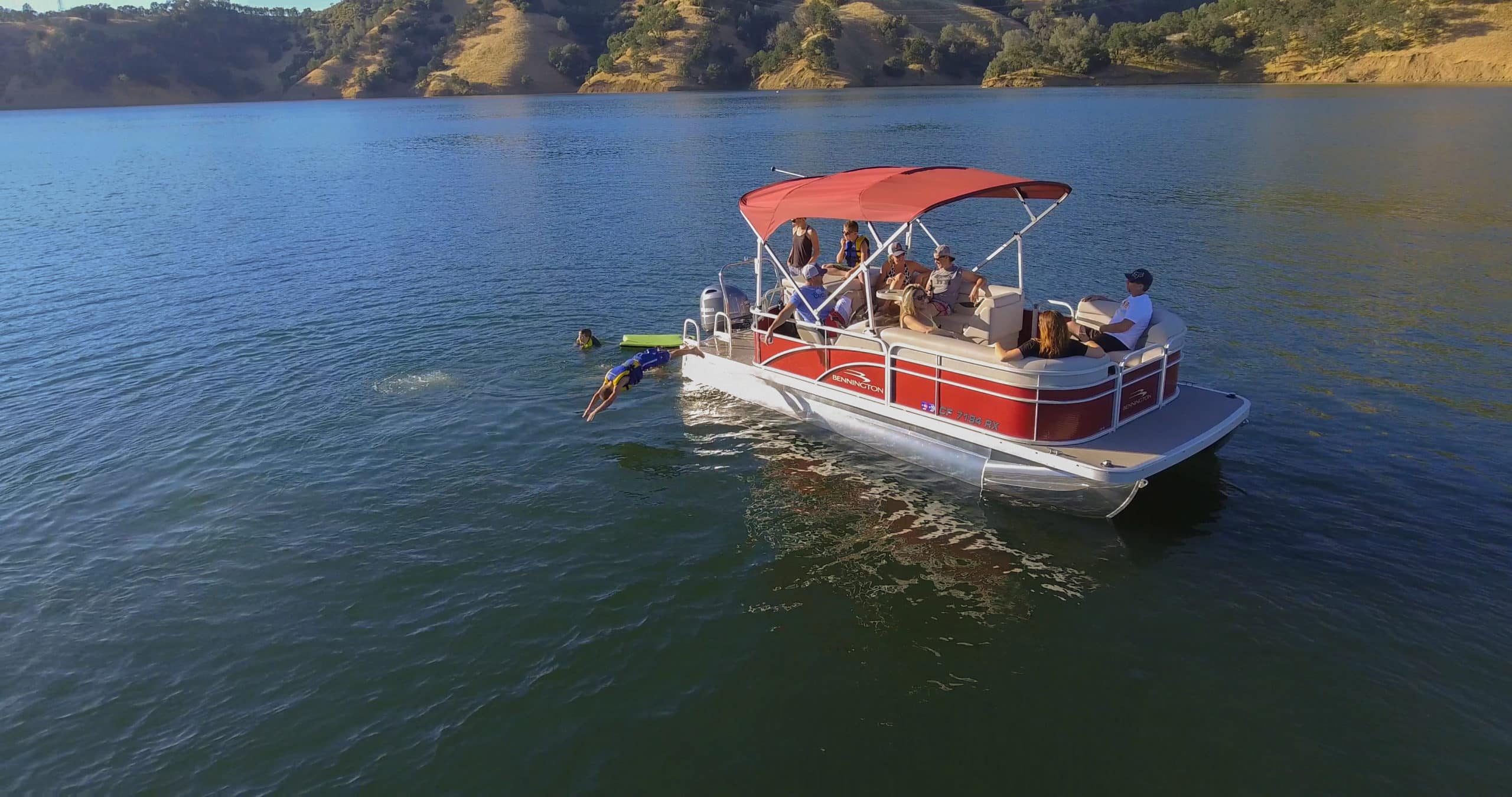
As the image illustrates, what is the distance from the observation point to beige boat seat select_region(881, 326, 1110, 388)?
1221 centimetres

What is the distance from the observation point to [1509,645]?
9.88m

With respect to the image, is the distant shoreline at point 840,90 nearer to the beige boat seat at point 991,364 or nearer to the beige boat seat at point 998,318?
the beige boat seat at point 998,318

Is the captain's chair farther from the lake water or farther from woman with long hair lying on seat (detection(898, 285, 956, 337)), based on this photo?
the lake water

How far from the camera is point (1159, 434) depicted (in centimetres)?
1278

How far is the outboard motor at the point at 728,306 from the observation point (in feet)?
63.2

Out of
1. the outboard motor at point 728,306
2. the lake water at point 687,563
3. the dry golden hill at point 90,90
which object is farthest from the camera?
the dry golden hill at point 90,90

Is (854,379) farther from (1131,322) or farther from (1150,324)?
(1150,324)

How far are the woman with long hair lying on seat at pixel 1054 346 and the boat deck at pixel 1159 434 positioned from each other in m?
A: 1.21

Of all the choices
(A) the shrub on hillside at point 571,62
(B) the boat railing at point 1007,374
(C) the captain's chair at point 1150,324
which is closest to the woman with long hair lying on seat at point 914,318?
(B) the boat railing at point 1007,374

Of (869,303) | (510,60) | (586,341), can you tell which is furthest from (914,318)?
(510,60)

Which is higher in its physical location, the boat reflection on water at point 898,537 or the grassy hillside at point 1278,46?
the grassy hillside at point 1278,46

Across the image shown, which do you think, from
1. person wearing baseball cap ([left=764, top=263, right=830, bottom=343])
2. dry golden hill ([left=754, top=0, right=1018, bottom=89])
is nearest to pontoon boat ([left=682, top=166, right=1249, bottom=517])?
person wearing baseball cap ([left=764, top=263, right=830, bottom=343])

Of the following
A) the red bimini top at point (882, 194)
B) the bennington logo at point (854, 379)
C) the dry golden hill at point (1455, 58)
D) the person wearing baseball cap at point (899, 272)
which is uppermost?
the dry golden hill at point (1455, 58)

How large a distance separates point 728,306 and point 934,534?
799 centimetres
